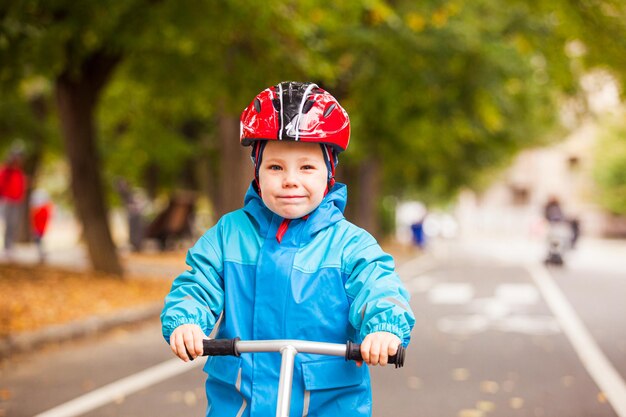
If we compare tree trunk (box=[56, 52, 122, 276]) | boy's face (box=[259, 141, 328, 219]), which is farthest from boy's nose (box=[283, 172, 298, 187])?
tree trunk (box=[56, 52, 122, 276])

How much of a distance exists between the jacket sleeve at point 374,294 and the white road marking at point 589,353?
415cm

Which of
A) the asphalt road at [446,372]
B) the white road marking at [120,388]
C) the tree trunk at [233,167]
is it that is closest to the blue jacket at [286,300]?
the asphalt road at [446,372]

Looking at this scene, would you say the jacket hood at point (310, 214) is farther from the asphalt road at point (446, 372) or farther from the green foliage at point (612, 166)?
the green foliage at point (612, 166)

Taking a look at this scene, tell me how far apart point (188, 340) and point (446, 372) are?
18.7 ft

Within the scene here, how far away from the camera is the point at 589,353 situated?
9234mm

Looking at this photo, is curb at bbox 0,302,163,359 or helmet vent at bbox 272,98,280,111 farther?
curb at bbox 0,302,163,359

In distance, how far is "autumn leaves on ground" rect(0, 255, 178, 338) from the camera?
10062mm

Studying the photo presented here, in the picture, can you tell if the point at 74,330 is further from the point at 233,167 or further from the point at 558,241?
the point at 558,241

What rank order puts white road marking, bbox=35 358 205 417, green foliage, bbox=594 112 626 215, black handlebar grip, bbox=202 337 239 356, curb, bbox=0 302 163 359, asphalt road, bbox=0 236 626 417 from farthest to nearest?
green foliage, bbox=594 112 626 215 < curb, bbox=0 302 163 359 < asphalt road, bbox=0 236 626 417 < white road marking, bbox=35 358 205 417 < black handlebar grip, bbox=202 337 239 356

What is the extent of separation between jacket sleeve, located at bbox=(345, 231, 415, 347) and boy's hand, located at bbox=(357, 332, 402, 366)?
0.20 ft

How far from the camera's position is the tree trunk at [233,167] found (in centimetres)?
1524

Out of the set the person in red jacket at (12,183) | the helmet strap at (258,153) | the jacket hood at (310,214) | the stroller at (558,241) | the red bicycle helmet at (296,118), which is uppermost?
the red bicycle helmet at (296,118)

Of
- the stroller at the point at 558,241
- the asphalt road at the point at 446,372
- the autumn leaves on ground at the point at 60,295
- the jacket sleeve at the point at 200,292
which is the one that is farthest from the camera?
the stroller at the point at 558,241

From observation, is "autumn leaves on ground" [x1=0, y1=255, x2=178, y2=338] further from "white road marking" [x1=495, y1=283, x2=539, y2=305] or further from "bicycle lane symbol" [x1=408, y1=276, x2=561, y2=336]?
"white road marking" [x1=495, y1=283, x2=539, y2=305]
